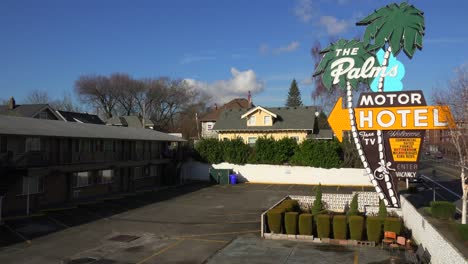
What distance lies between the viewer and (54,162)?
2752 cm

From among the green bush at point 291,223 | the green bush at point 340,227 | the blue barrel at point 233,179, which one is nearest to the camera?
the green bush at point 340,227

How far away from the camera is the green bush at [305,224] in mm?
19031

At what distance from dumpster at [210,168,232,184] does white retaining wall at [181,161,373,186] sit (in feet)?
5.83

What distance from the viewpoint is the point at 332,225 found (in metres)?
19.0

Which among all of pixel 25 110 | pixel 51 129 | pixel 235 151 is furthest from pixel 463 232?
pixel 25 110

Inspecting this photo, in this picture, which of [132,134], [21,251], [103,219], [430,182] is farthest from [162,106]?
[21,251]

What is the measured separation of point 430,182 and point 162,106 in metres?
62.2

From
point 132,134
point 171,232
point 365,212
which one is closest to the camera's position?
point 171,232

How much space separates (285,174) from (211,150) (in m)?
8.72

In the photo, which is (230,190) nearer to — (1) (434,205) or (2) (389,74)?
(2) (389,74)

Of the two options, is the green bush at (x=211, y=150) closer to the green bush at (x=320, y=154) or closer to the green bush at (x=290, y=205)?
the green bush at (x=320, y=154)

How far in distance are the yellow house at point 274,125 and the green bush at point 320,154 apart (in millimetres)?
7271

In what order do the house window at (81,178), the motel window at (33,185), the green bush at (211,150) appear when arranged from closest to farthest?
the motel window at (33,185) < the house window at (81,178) < the green bush at (211,150)

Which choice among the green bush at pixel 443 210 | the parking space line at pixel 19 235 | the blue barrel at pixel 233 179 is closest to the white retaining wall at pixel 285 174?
the blue barrel at pixel 233 179
